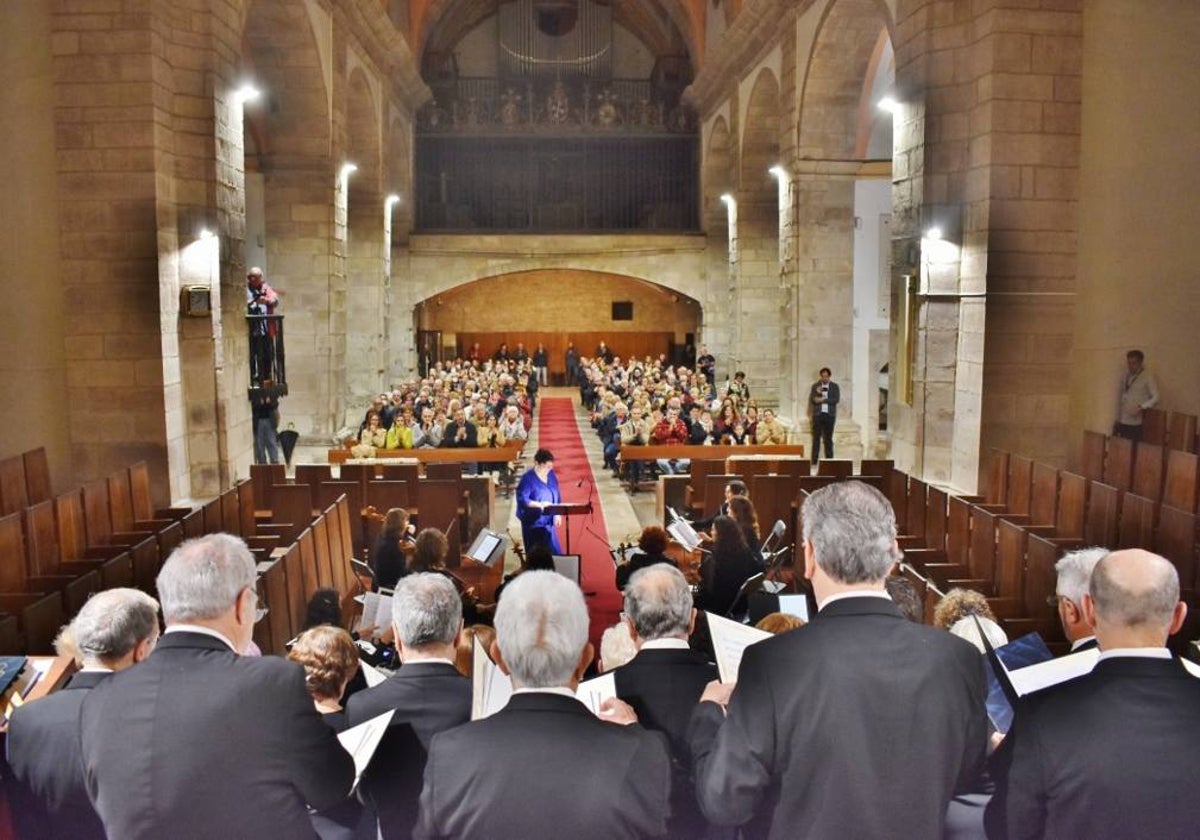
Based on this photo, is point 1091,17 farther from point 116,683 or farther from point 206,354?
point 116,683

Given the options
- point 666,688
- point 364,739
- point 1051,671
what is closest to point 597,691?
point 666,688

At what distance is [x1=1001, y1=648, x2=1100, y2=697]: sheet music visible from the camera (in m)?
2.96

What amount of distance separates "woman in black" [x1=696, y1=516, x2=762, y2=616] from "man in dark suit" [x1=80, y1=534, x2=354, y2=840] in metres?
4.01

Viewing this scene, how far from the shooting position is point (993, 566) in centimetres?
736

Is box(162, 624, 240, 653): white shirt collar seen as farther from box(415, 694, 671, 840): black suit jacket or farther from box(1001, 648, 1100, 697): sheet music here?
box(1001, 648, 1100, 697): sheet music

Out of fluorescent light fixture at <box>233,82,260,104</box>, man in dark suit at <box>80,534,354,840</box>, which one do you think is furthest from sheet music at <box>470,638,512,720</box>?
fluorescent light fixture at <box>233,82,260,104</box>

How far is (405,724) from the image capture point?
303 cm

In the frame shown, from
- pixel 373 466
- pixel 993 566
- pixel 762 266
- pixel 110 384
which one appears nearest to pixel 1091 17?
pixel 993 566

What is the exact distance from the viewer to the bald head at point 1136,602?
99.6 inches

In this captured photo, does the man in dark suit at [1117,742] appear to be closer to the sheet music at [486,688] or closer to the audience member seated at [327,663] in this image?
the sheet music at [486,688]

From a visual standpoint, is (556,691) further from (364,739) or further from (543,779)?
(364,739)

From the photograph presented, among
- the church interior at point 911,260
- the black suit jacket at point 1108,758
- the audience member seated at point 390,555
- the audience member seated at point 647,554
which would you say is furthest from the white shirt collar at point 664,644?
the audience member seated at point 390,555

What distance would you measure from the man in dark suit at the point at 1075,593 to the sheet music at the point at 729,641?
3.43 ft

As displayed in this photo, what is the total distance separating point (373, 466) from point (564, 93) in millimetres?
21022
